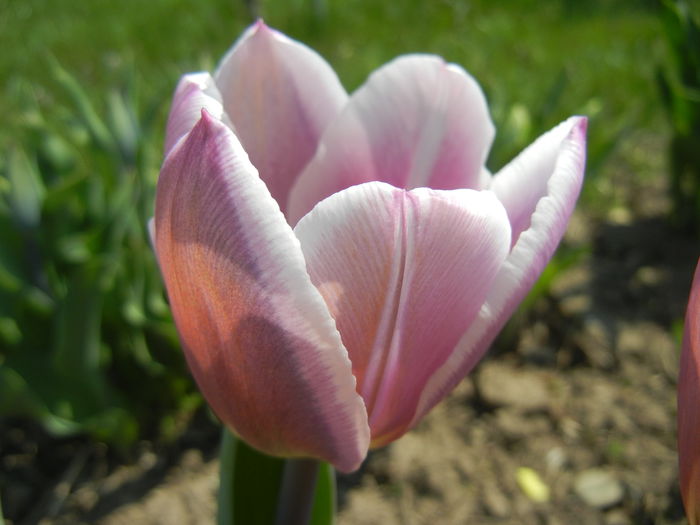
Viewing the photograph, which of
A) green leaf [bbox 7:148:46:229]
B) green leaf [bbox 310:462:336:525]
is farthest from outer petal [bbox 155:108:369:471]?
green leaf [bbox 7:148:46:229]

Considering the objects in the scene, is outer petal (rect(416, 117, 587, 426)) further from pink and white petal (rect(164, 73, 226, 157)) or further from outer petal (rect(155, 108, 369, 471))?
pink and white petal (rect(164, 73, 226, 157))

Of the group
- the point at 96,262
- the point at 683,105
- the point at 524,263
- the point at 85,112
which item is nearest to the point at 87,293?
the point at 96,262

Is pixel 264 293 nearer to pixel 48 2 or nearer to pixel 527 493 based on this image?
pixel 527 493

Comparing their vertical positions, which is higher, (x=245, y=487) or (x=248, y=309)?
(x=248, y=309)

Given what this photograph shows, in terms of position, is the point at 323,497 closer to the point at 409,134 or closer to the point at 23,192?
the point at 409,134

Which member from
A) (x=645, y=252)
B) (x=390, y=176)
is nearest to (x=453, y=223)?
(x=390, y=176)
